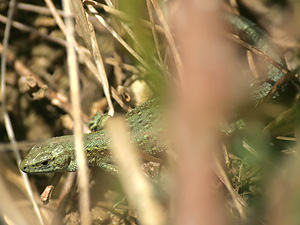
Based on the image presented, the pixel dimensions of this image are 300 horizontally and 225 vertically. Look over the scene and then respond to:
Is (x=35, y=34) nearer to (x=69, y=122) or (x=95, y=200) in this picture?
(x=69, y=122)

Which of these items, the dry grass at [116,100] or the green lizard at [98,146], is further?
the green lizard at [98,146]

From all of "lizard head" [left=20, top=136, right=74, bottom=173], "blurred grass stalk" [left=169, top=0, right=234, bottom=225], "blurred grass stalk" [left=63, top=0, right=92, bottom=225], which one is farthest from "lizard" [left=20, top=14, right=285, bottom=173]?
"blurred grass stalk" [left=169, top=0, right=234, bottom=225]

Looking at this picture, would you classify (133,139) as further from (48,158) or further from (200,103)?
(200,103)

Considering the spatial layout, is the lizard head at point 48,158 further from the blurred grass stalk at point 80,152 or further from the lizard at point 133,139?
the blurred grass stalk at point 80,152

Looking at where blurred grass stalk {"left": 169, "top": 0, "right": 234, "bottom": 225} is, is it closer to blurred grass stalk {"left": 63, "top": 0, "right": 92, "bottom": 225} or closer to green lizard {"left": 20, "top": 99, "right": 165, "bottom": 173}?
blurred grass stalk {"left": 63, "top": 0, "right": 92, "bottom": 225}

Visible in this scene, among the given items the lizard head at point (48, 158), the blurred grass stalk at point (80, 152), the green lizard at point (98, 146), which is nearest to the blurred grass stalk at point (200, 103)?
the blurred grass stalk at point (80, 152)

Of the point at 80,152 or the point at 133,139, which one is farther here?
the point at 133,139

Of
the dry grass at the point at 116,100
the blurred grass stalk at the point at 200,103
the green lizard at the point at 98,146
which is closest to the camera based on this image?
the blurred grass stalk at the point at 200,103

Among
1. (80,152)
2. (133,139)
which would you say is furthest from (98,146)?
(80,152)
